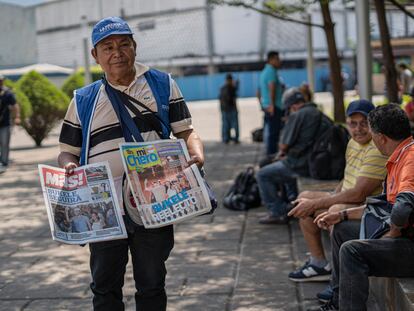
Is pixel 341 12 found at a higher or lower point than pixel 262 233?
higher

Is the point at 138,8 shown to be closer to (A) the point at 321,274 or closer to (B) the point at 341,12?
Result: (B) the point at 341,12

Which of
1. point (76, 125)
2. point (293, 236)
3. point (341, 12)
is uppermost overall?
point (341, 12)

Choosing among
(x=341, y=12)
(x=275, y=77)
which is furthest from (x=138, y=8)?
(x=275, y=77)

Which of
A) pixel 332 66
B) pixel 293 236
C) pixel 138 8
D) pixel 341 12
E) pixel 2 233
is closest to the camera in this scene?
pixel 293 236

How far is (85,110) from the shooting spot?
357 cm

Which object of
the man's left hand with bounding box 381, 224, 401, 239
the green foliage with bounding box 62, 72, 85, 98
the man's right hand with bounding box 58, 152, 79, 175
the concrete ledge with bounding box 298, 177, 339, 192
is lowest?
the concrete ledge with bounding box 298, 177, 339, 192

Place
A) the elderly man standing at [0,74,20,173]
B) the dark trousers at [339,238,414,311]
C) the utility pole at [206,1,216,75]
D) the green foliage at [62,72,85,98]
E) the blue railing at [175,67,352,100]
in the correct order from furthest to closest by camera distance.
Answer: the utility pole at [206,1,216,75] < the blue railing at [175,67,352,100] < the green foliage at [62,72,85,98] < the elderly man standing at [0,74,20,173] < the dark trousers at [339,238,414,311]

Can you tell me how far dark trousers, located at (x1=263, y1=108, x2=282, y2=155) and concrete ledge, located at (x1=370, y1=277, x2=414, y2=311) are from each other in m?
7.05

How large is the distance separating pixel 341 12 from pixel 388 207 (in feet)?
182

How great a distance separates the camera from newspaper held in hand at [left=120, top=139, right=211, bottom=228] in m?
3.35

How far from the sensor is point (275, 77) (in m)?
11.9

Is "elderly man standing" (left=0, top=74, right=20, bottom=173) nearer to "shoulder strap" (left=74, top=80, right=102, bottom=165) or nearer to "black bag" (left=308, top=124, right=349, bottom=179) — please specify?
"black bag" (left=308, top=124, right=349, bottom=179)

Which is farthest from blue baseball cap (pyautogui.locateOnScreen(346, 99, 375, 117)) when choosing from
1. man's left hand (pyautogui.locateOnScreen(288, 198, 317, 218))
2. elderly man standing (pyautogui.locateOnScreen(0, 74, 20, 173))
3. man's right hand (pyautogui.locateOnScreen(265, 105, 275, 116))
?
elderly man standing (pyautogui.locateOnScreen(0, 74, 20, 173))

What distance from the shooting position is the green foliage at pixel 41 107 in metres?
17.9
